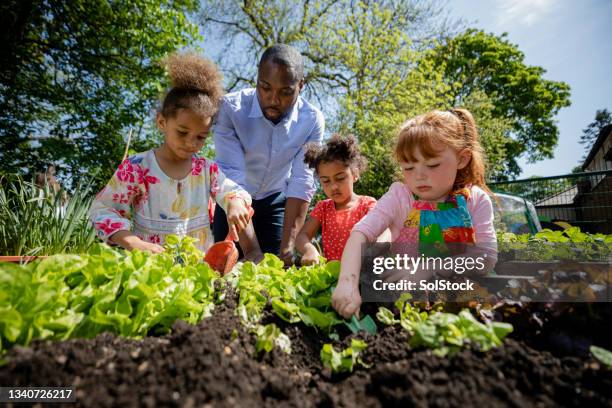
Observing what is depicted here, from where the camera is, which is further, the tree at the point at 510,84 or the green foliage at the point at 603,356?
the tree at the point at 510,84

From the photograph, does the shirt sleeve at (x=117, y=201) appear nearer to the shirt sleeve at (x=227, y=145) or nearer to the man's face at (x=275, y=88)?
the shirt sleeve at (x=227, y=145)

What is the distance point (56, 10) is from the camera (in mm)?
8141

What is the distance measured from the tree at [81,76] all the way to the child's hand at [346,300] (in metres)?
8.21

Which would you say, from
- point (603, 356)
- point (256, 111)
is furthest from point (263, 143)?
point (603, 356)

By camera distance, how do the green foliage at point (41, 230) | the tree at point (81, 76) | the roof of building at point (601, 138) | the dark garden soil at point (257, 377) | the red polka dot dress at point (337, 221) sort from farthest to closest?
1. the roof of building at point (601, 138)
2. the tree at point (81, 76)
3. the red polka dot dress at point (337, 221)
4. the green foliage at point (41, 230)
5. the dark garden soil at point (257, 377)

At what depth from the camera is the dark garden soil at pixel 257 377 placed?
2.35 ft

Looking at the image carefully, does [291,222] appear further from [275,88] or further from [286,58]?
[286,58]

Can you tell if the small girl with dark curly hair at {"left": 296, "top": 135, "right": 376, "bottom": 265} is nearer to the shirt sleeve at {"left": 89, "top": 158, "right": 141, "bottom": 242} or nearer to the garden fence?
the shirt sleeve at {"left": 89, "top": 158, "right": 141, "bottom": 242}

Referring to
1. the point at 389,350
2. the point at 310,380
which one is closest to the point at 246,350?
the point at 310,380

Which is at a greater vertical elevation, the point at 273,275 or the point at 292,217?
the point at 292,217

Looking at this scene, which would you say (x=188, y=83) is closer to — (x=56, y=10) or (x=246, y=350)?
(x=246, y=350)

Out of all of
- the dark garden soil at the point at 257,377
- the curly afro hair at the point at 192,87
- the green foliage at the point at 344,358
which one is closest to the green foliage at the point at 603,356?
the dark garden soil at the point at 257,377

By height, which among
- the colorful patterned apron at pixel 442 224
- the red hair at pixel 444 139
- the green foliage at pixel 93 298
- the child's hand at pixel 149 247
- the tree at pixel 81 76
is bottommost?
the green foliage at pixel 93 298

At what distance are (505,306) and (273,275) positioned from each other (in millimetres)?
868
